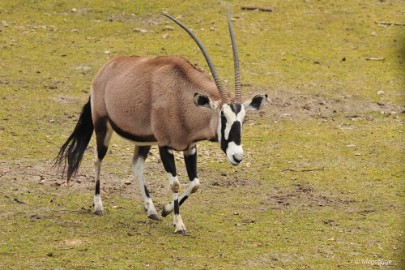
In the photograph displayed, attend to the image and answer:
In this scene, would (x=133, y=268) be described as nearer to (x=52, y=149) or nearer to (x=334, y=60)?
(x=52, y=149)

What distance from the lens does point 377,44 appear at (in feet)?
69.8

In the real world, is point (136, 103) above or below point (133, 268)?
above

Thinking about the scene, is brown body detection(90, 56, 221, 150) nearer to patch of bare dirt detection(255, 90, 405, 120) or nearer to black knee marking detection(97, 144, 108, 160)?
black knee marking detection(97, 144, 108, 160)

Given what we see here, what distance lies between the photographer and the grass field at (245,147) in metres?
10.9

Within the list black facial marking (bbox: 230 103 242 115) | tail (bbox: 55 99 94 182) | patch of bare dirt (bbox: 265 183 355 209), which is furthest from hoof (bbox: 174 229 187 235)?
tail (bbox: 55 99 94 182)

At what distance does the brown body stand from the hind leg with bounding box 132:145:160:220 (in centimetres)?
49

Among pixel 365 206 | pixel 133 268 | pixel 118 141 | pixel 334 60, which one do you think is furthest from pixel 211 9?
pixel 133 268

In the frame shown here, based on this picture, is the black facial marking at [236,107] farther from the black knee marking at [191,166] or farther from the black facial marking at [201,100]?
the black knee marking at [191,166]

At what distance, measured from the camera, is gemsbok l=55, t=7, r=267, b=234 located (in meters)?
11.0

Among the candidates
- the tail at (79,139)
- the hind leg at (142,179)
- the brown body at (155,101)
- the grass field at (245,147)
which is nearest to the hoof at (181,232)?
the grass field at (245,147)

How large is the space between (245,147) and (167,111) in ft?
13.4

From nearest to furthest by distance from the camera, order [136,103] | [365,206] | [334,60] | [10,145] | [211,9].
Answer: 1. [136,103]
2. [365,206]
3. [10,145]
4. [334,60]
5. [211,9]

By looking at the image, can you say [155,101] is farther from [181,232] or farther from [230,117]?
[181,232]

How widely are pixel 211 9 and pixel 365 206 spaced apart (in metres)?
10.8
